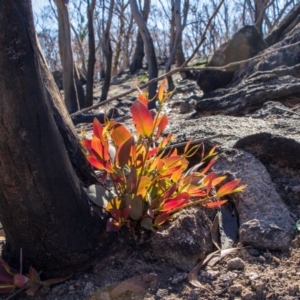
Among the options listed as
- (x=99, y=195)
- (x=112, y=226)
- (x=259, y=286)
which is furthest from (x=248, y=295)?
(x=99, y=195)

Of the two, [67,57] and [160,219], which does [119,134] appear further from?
[67,57]

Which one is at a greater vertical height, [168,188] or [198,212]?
[168,188]

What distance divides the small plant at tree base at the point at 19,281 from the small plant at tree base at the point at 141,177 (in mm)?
267

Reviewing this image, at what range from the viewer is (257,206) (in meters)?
1.94

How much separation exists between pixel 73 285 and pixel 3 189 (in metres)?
0.38

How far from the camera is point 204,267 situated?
165 centimetres

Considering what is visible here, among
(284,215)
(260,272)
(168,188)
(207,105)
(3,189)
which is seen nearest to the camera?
(3,189)

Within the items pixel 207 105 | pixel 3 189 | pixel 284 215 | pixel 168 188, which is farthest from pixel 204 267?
pixel 207 105

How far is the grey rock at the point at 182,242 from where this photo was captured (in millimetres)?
1640

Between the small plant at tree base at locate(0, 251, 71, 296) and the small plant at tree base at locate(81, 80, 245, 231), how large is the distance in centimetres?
27

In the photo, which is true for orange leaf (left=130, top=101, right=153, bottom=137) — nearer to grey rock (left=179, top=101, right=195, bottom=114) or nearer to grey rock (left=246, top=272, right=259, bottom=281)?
grey rock (left=246, top=272, right=259, bottom=281)

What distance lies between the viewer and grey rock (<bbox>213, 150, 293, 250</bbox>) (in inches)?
69.1

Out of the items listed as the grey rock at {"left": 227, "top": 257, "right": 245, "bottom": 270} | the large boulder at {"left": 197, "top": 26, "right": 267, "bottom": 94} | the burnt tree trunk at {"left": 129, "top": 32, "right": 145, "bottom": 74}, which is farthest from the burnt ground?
the burnt tree trunk at {"left": 129, "top": 32, "right": 145, "bottom": 74}

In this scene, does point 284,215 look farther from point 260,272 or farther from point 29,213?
point 29,213
